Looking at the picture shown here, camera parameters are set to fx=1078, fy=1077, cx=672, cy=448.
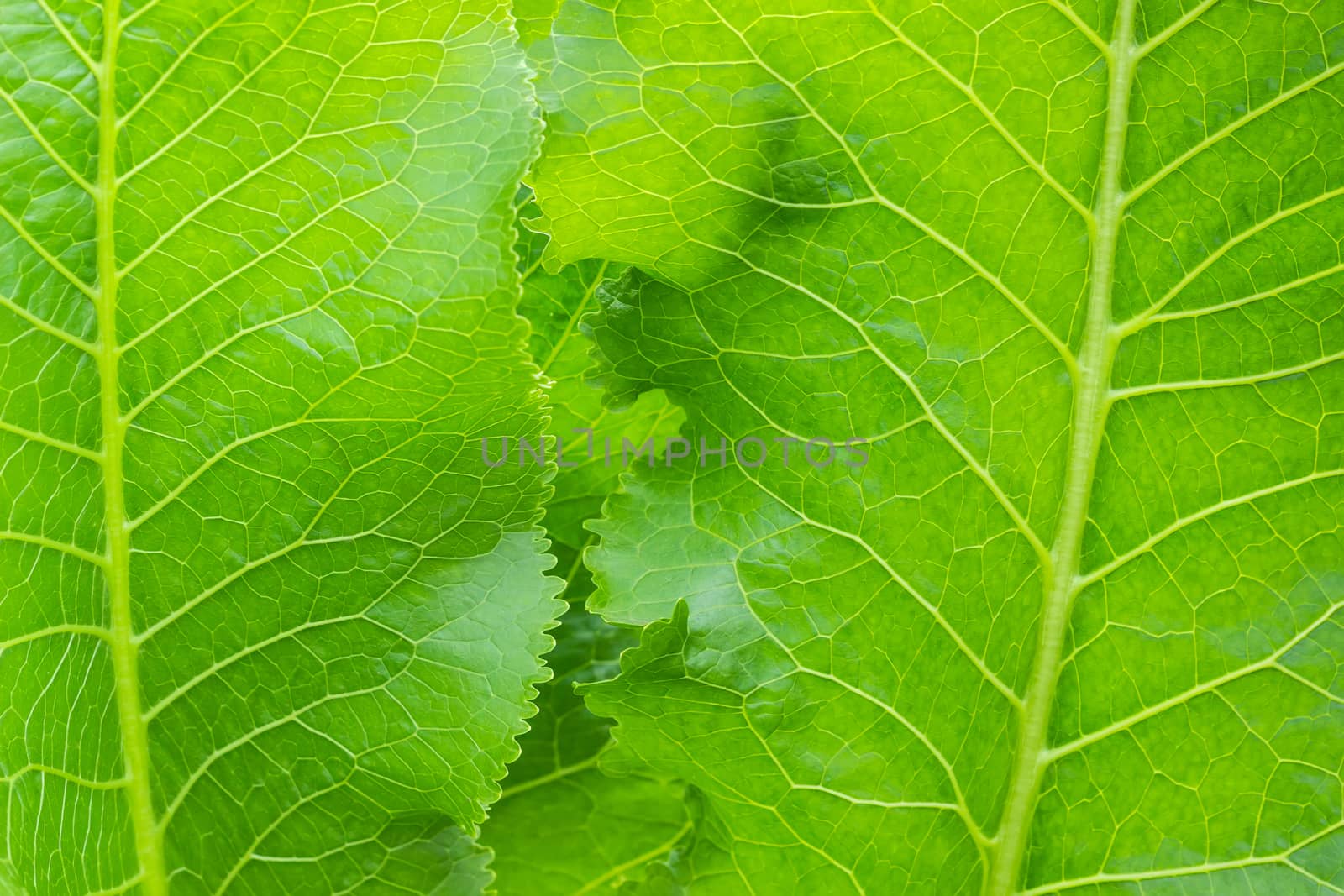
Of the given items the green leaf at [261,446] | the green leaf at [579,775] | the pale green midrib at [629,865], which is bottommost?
the pale green midrib at [629,865]

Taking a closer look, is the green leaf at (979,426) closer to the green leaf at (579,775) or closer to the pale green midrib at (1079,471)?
the pale green midrib at (1079,471)

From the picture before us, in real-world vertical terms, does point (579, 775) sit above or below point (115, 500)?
below

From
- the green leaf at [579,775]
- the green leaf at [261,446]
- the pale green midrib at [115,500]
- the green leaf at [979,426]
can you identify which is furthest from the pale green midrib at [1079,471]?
the pale green midrib at [115,500]

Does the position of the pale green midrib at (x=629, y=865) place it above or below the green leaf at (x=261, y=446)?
below

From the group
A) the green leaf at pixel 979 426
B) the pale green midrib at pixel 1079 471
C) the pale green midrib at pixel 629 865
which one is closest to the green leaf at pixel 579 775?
the pale green midrib at pixel 629 865

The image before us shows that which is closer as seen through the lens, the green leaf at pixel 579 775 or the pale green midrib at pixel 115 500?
the pale green midrib at pixel 115 500

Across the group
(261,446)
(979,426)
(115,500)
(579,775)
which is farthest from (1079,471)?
(115,500)

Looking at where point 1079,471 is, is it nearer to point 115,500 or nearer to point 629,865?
point 629,865
